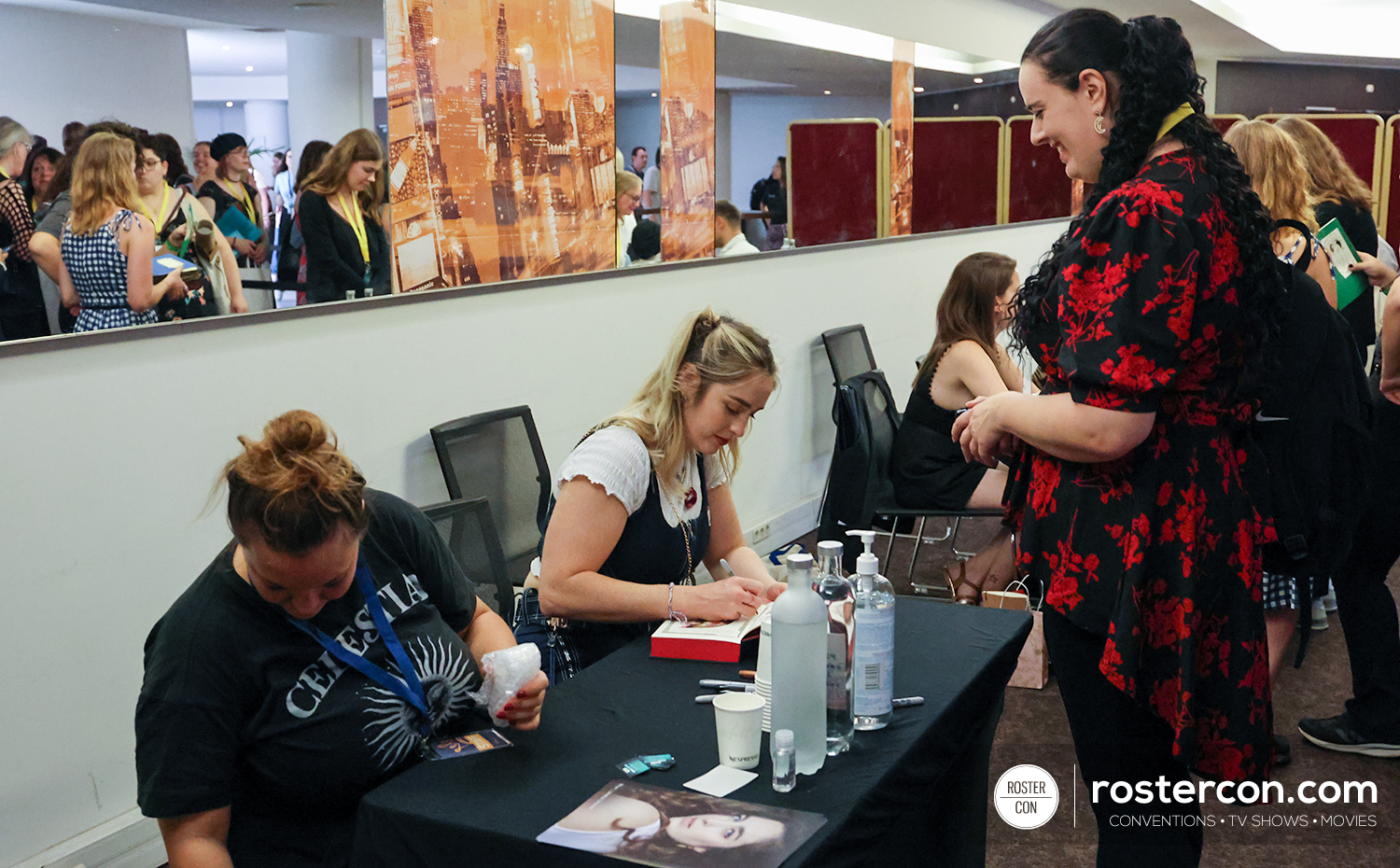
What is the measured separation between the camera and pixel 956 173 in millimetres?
6715

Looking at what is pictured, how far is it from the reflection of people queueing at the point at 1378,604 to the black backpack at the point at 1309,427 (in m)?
0.82

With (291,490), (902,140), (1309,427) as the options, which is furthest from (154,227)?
(902,140)

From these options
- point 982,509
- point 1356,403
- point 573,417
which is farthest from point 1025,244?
point 1356,403

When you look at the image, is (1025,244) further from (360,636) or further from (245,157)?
(360,636)

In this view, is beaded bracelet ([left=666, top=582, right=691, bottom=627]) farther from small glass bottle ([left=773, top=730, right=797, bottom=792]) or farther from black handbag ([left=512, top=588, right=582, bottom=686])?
small glass bottle ([left=773, top=730, right=797, bottom=792])

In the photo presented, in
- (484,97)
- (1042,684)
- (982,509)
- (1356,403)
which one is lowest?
(1042,684)

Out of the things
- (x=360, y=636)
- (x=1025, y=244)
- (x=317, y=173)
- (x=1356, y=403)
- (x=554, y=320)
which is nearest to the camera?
(x=360, y=636)

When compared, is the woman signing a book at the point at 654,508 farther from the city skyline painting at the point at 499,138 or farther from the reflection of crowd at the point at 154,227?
the city skyline painting at the point at 499,138

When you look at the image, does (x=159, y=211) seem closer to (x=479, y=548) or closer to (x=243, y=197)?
(x=243, y=197)

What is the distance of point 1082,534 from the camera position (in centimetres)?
165

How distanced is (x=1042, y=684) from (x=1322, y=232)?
1.54m

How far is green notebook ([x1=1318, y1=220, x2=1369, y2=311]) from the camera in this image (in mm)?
3320

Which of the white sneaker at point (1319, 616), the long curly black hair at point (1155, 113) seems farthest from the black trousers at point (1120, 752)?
the white sneaker at point (1319, 616)

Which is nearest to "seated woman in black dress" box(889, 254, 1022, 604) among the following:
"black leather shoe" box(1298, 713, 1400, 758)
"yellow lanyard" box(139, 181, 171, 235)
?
"black leather shoe" box(1298, 713, 1400, 758)
